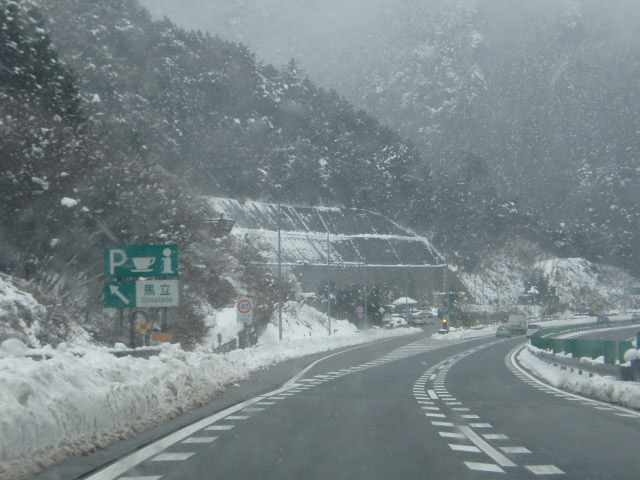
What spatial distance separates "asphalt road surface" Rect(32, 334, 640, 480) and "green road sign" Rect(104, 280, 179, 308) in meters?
3.78

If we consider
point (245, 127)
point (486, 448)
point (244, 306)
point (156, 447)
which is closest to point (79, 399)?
point (156, 447)

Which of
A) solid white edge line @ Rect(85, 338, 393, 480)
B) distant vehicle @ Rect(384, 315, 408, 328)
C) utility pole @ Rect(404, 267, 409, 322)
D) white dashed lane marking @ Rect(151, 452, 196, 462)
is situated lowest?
white dashed lane marking @ Rect(151, 452, 196, 462)

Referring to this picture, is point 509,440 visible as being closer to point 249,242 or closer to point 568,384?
point 568,384

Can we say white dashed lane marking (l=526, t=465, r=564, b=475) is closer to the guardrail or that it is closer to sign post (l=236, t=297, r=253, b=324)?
the guardrail

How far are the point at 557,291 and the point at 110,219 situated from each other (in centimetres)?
11771

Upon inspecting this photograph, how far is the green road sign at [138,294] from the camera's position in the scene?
19609 mm

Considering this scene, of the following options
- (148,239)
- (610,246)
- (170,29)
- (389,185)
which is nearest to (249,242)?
(148,239)

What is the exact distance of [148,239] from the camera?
1551 inches

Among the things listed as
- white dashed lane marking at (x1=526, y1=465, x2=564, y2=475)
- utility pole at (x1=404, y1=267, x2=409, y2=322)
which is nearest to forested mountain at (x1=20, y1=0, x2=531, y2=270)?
utility pole at (x1=404, y1=267, x2=409, y2=322)

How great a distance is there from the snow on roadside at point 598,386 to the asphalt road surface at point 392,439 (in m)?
0.48

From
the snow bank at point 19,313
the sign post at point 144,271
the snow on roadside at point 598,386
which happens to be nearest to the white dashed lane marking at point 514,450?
the snow on roadside at point 598,386

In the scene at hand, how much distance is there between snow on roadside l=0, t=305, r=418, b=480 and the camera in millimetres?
8055

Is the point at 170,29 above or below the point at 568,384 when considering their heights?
above

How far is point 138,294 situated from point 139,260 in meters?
1.04
